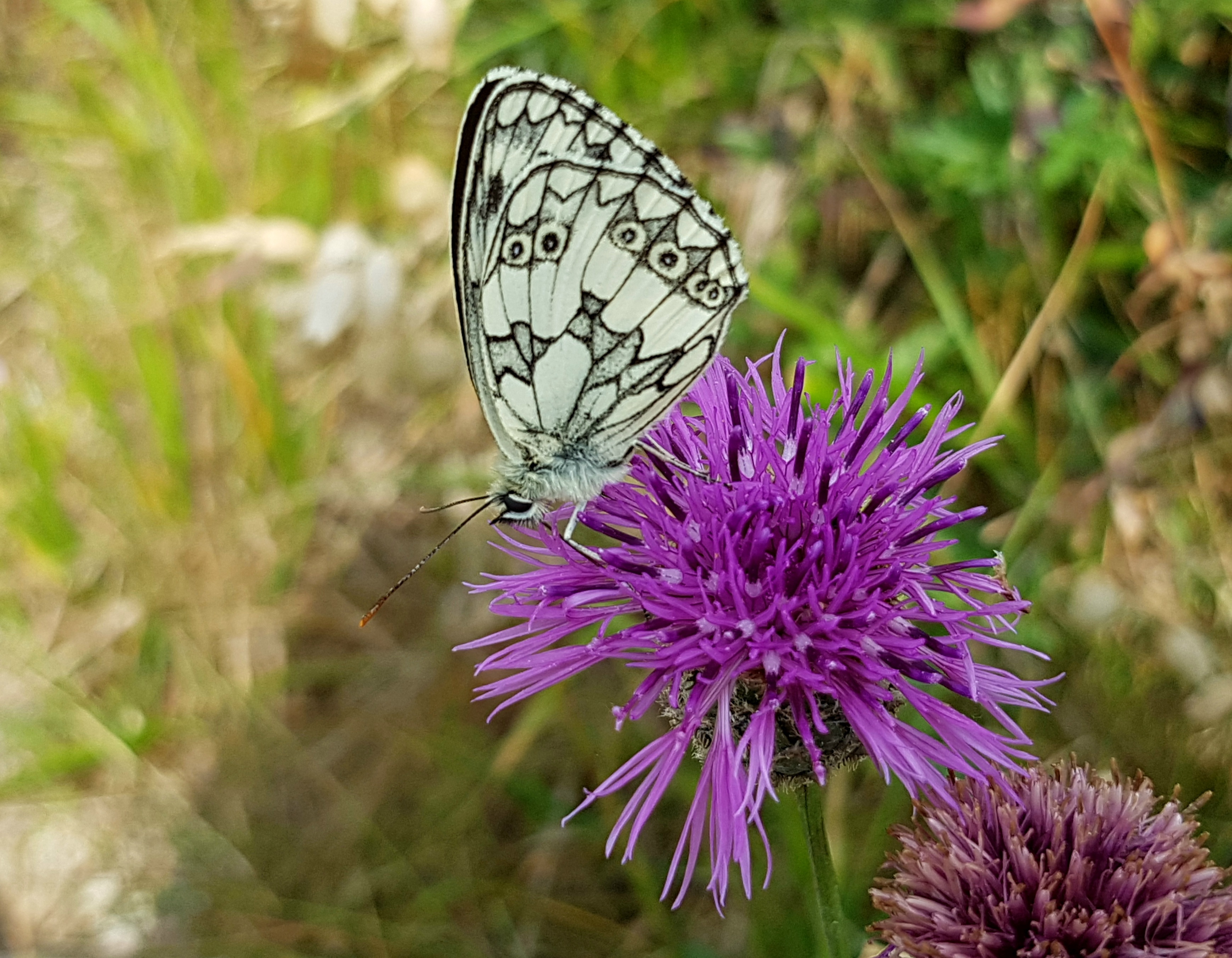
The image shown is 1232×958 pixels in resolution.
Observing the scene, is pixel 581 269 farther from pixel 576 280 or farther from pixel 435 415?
pixel 435 415

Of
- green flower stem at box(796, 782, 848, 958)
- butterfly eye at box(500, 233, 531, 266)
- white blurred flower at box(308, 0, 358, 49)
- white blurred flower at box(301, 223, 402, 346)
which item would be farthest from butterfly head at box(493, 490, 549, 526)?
white blurred flower at box(308, 0, 358, 49)

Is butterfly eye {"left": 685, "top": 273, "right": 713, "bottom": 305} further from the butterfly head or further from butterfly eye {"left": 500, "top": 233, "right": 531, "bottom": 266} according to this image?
the butterfly head

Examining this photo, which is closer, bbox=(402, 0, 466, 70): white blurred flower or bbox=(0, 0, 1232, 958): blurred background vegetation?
bbox=(0, 0, 1232, 958): blurred background vegetation

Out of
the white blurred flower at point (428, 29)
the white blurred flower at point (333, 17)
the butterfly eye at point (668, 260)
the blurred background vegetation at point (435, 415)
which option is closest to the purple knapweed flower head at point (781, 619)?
the butterfly eye at point (668, 260)

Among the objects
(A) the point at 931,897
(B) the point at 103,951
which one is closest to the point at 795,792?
(A) the point at 931,897

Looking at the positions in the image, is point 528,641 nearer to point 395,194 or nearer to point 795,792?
point 795,792

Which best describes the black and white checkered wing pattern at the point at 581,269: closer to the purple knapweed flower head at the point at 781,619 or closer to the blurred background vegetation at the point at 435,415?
the purple knapweed flower head at the point at 781,619
